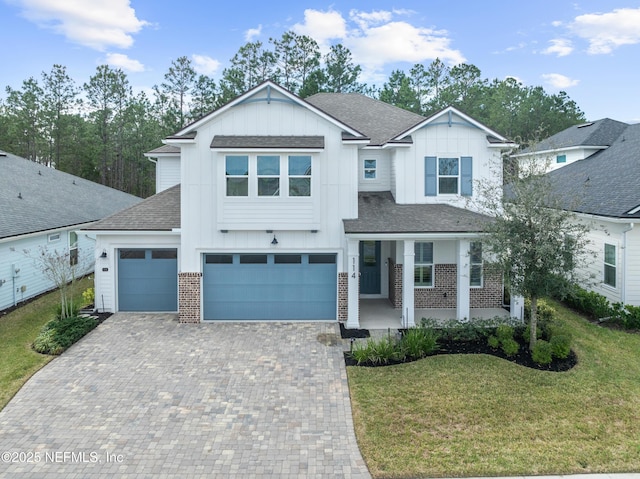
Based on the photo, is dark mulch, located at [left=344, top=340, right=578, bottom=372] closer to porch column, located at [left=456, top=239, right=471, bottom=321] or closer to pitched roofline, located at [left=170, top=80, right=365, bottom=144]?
porch column, located at [left=456, top=239, right=471, bottom=321]

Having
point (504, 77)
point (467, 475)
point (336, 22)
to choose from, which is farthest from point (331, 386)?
point (504, 77)

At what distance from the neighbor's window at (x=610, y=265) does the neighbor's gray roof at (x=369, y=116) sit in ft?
25.7

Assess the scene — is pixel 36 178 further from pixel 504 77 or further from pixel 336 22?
pixel 504 77

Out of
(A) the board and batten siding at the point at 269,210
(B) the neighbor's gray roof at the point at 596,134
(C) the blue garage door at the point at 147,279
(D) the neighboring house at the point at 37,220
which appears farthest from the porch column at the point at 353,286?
(B) the neighbor's gray roof at the point at 596,134

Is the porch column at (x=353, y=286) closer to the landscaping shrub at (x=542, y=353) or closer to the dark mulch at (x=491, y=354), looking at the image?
the dark mulch at (x=491, y=354)

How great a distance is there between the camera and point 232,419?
800cm

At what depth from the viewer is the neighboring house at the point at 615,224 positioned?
44.0ft

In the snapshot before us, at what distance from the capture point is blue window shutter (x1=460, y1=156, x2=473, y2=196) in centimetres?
1498

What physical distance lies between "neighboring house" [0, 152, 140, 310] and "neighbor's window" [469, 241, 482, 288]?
43.5 ft

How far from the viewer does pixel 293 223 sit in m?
13.5

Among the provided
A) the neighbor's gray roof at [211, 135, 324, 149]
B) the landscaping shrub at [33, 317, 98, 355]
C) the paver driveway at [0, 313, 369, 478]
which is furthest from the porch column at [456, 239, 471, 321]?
the landscaping shrub at [33, 317, 98, 355]

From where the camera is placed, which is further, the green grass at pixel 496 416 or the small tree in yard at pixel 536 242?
the small tree in yard at pixel 536 242

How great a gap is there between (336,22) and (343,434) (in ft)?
104

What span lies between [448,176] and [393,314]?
5.17m
